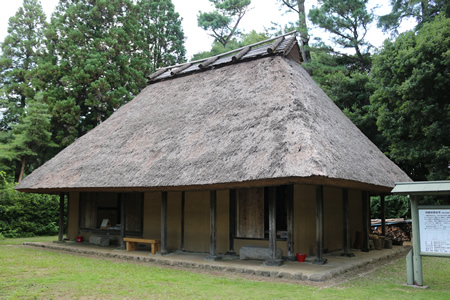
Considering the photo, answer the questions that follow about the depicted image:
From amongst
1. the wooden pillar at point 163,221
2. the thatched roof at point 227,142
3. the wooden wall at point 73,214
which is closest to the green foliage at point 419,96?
the thatched roof at point 227,142

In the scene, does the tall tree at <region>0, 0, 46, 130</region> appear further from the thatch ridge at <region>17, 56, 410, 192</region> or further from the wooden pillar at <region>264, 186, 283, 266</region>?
the wooden pillar at <region>264, 186, 283, 266</region>

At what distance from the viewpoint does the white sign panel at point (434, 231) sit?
689cm

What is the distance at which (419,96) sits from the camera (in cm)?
1570

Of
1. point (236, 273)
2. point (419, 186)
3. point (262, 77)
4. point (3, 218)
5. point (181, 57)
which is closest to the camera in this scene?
point (419, 186)

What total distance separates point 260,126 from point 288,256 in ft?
11.1

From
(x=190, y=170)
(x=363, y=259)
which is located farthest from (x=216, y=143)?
(x=363, y=259)

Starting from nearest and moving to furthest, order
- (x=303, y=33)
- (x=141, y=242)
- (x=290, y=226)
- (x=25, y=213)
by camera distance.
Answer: (x=290, y=226)
(x=141, y=242)
(x=25, y=213)
(x=303, y=33)

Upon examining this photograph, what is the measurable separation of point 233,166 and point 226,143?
107 cm

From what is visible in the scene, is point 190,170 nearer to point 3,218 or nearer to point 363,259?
point 363,259

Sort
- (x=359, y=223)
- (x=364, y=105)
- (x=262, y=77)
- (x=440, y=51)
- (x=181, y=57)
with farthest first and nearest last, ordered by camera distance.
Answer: (x=181, y=57) < (x=364, y=105) < (x=440, y=51) < (x=359, y=223) < (x=262, y=77)

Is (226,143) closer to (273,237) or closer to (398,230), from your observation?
(273,237)

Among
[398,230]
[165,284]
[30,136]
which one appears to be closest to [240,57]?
[165,284]

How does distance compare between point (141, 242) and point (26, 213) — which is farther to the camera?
point (26, 213)

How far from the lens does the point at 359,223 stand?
13891 mm
